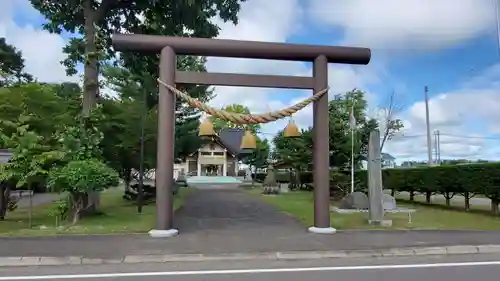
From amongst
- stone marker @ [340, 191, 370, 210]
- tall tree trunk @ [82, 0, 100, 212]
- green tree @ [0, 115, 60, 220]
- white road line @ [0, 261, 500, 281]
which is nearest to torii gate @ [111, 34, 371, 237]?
white road line @ [0, 261, 500, 281]

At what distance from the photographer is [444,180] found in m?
17.5

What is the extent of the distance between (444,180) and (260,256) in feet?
42.2

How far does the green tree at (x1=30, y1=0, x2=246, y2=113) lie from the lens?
14.1 metres

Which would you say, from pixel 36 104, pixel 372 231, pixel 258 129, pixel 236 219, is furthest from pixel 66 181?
pixel 258 129

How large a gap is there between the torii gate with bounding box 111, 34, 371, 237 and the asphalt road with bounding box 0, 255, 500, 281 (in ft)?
9.21

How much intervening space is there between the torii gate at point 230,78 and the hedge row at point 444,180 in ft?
25.8

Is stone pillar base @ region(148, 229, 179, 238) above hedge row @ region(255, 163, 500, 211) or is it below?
below

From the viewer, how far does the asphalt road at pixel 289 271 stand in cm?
612

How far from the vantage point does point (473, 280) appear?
19.4ft

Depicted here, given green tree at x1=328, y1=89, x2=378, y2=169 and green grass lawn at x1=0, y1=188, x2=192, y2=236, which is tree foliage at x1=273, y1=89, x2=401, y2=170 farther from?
green grass lawn at x1=0, y1=188, x2=192, y2=236

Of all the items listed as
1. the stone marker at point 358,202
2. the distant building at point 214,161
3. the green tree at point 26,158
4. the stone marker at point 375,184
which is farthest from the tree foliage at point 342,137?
the distant building at point 214,161

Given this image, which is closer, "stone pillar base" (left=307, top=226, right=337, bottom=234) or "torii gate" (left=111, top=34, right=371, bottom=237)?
"torii gate" (left=111, top=34, right=371, bottom=237)

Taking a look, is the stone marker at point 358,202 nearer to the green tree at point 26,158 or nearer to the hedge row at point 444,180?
the hedge row at point 444,180

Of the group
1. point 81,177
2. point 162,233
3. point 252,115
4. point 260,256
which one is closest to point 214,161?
point 81,177
